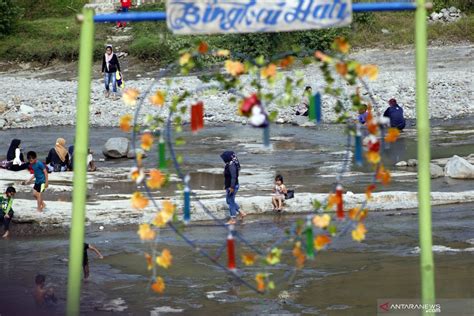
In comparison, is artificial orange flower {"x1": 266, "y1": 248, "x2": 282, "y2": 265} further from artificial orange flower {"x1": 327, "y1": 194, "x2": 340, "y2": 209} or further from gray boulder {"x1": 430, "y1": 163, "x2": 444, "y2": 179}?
gray boulder {"x1": 430, "y1": 163, "x2": 444, "y2": 179}

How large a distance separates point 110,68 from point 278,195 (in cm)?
1431

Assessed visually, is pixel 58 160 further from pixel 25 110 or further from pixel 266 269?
pixel 25 110

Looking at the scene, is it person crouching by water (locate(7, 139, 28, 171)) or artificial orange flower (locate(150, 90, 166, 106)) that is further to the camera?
person crouching by water (locate(7, 139, 28, 171))

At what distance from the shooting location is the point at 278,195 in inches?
773

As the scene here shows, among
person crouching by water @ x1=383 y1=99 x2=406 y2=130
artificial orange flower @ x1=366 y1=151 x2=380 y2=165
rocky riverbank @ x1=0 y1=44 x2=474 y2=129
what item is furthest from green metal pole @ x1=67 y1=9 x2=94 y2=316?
rocky riverbank @ x1=0 y1=44 x2=474 y2=129

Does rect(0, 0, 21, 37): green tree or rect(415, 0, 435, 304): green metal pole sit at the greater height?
rect(0, 0, 21, 37): green tree

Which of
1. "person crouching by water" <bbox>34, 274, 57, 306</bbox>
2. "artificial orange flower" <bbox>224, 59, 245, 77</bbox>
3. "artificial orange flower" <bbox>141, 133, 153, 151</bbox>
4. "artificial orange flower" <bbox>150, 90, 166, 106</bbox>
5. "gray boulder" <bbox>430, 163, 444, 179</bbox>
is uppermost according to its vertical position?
"artificial orange flower" <bbox>224, 59, 245, 77</bbox>

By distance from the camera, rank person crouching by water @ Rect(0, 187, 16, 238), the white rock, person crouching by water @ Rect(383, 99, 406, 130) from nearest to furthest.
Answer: person crouching by water @ Rect(0, 187, 16, 238) < person crouching by water @ Rect(383, 99, 406, 130) < the white rock

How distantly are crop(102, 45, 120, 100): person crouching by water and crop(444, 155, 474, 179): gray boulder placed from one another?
1255cm

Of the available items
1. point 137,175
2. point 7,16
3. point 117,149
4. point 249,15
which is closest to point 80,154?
point 137,175

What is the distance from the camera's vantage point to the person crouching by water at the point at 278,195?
19641 mm

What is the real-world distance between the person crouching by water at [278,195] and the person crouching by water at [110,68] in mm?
13457

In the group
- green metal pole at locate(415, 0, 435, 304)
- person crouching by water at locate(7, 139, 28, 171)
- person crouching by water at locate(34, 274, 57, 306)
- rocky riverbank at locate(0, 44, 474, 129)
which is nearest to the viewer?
green metal pole at locate(415, 0, 435, 304)

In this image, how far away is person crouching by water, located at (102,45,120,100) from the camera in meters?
32.4
